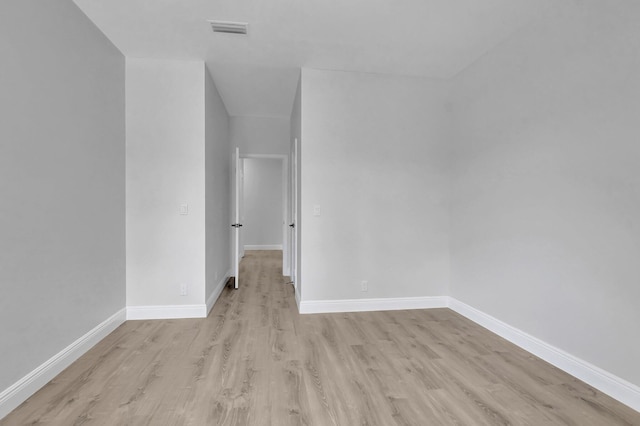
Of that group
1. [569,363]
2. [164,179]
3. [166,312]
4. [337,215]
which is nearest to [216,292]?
[166,312]

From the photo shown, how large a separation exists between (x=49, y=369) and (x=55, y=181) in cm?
127

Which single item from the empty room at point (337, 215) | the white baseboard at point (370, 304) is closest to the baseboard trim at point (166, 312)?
the empty room at point (337, 215)

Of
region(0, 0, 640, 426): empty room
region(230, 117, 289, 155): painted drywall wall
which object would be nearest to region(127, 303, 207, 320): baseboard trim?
region(0, 0, 640, 426): empty room

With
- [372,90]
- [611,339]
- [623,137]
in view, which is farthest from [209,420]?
[372,90]

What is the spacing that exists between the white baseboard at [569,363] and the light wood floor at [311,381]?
7 cm

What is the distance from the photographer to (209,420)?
1688 millimetres

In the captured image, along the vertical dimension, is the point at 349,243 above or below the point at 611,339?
above

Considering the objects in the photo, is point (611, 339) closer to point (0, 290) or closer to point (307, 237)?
point (307, 237)

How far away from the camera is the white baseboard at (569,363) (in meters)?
→ 1.88

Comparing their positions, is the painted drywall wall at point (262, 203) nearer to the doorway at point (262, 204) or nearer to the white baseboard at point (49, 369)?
the doorway at point (262, 204)

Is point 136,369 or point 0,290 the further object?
point 136,369

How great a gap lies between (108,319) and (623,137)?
4.20 m

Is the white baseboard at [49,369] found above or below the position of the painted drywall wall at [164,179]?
below

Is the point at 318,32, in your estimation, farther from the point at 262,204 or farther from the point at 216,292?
the point at 262,204
